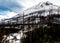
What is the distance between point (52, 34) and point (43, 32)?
1.75 m

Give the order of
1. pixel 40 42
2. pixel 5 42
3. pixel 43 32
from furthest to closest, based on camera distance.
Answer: pixel 43 32 < pixel 5 42 < pixel 40 42

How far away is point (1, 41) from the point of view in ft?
87.0

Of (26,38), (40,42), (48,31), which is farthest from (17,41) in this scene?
(48,31)

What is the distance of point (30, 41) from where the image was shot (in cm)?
2600

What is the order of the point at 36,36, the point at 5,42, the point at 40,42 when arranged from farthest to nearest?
1. the point at 36,36
2. the point at 5,42
3. the point at 40,42

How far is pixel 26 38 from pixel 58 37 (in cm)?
706

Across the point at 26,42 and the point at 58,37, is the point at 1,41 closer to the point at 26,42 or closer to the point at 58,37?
the point at 26,42

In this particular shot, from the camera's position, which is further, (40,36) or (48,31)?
(48,31)

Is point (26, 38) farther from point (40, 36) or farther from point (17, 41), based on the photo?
point (40, 36)

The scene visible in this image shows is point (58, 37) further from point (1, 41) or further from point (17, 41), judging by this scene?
point (1, 41)

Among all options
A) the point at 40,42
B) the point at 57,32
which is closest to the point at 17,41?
the point at 40,42

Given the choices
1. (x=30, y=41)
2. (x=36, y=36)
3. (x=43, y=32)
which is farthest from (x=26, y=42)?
(x=43, y=32)

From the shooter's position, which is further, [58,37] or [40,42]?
[58,37]

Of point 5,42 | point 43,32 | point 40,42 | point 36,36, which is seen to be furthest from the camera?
point 43,32
